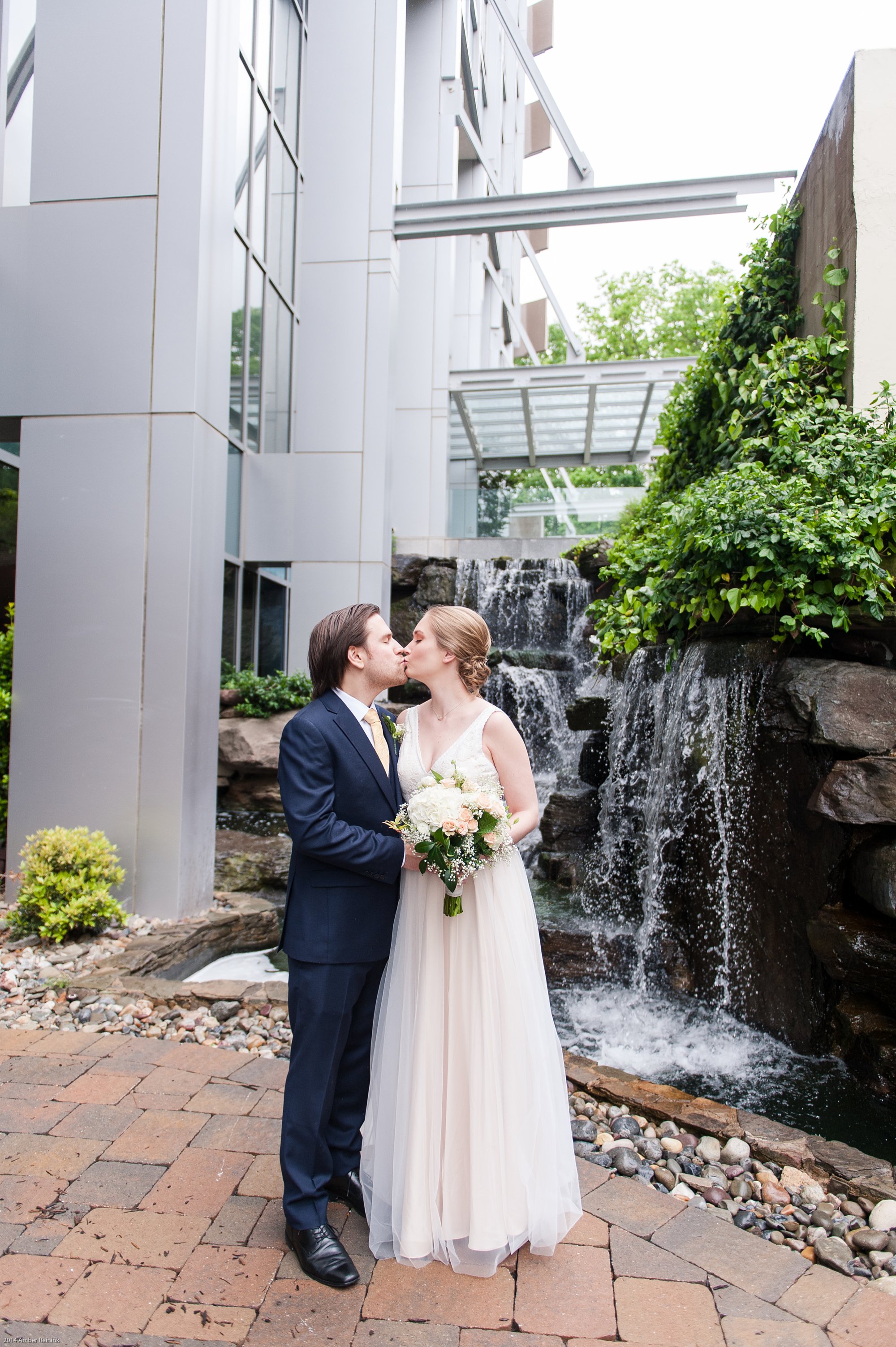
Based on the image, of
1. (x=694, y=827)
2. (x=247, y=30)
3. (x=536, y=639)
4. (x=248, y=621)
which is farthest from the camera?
(x=536, y=639)

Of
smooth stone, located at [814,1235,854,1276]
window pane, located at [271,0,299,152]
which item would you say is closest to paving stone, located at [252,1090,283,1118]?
smooth stone, located at [814,1235,854,1276]

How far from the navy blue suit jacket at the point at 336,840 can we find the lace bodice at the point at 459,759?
0.08 meters

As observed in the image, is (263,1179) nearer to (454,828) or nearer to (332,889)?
(332,889)

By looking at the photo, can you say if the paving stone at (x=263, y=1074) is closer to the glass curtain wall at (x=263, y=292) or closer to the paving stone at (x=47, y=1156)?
the paving stone at (x=47, y=1156)

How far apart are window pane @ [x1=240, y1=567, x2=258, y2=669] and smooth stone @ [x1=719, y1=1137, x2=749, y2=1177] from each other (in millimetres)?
9276

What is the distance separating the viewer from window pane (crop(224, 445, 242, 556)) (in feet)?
35.9

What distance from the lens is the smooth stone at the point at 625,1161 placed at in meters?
3.40

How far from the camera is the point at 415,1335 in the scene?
235cm

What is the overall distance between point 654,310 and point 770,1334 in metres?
36.3

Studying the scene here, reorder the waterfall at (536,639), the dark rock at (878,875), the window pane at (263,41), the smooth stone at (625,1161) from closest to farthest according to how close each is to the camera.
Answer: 1. the smooth stone at (625,1161)
2. the dark rock at (878,875)
3. the window pane at (263,41)
4. the waterfall at (536,639)

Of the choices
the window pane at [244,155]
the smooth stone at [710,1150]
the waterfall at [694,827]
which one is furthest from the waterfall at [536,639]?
the smooth stone at [710,1150]

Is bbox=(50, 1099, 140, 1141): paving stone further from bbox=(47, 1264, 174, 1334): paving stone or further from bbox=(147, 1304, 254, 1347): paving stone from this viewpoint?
bbox=(147, 1304, 254, 1347): paving stone

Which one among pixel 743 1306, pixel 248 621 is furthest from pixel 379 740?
pixel 248 621

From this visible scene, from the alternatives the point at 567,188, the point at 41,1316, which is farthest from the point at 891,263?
the point at 41,1316
